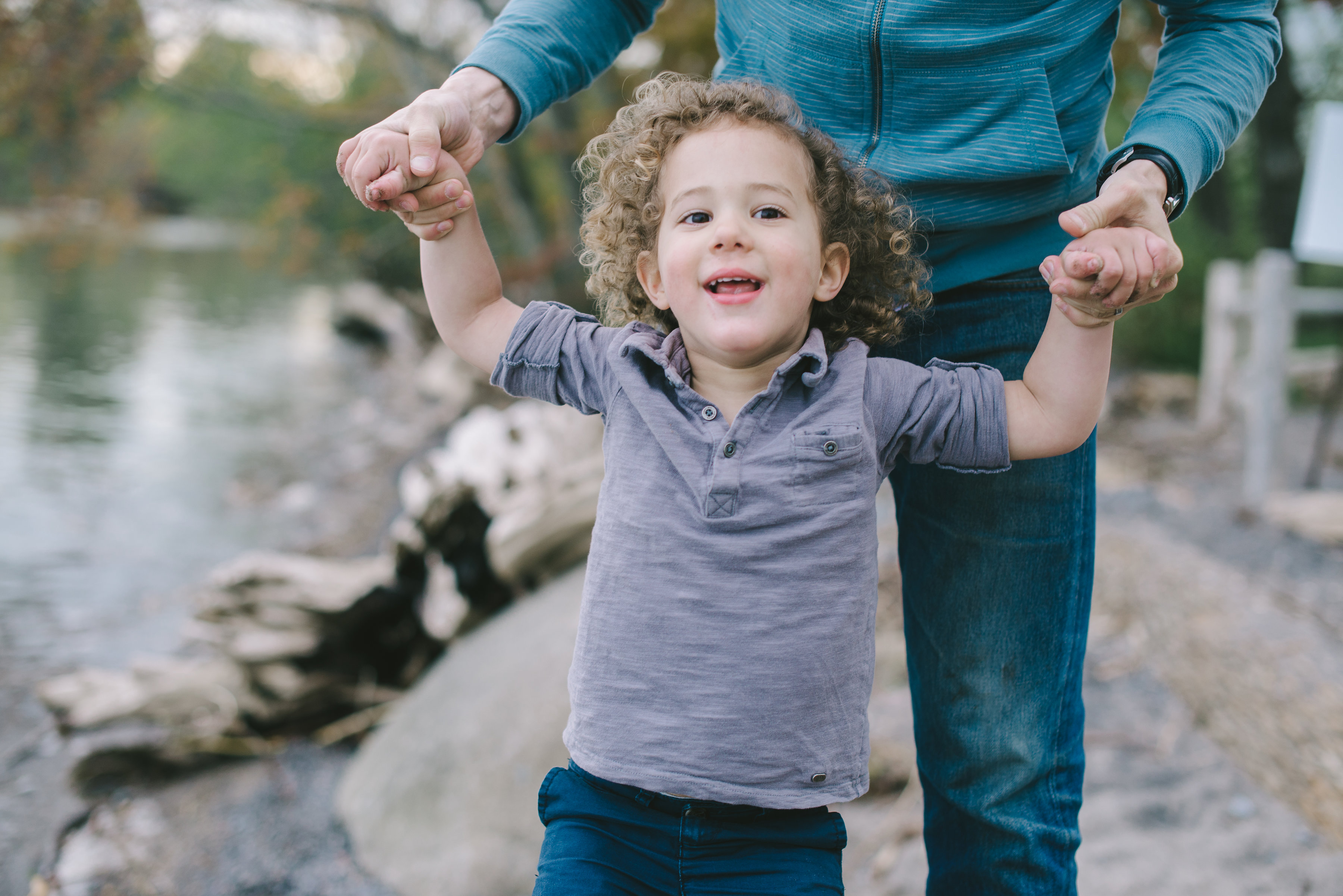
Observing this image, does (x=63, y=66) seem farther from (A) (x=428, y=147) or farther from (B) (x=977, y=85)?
(B) (x=977, y=85)

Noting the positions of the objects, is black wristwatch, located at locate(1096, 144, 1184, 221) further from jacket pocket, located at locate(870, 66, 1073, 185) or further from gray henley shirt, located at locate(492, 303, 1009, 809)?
gray henley shirt, located at locate(492, 303, 1009, 809)

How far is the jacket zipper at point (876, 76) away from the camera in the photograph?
119 centimetres

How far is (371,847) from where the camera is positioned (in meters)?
2.36

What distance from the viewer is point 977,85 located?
3.94 ft

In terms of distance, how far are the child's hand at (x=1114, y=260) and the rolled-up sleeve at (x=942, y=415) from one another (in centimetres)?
18

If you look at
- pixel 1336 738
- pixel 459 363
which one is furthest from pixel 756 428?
pixel 459 363

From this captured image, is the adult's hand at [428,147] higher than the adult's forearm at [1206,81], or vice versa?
the adult's forearm at [1206,81]

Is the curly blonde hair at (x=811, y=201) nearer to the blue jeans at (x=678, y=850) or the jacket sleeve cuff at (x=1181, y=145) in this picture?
the jacket sleeve cuff at (x=1181, y=145)

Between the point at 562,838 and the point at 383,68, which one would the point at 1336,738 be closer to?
the point at 562,838

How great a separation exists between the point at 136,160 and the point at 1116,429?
10.7 meters

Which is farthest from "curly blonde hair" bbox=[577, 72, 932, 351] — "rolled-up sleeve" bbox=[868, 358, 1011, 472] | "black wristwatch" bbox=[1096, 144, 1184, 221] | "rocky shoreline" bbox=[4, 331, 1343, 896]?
"rocky shoreline" bbox=[4, 331, 1343, 896]

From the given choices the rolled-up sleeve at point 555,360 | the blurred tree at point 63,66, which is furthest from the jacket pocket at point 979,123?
the blurred tree at point 63,66

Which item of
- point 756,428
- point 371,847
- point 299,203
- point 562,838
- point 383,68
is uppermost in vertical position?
point 383,68

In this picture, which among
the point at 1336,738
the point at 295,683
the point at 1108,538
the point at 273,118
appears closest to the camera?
the point at 1336,738
